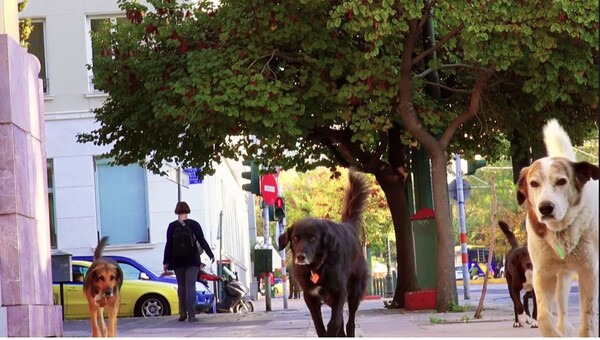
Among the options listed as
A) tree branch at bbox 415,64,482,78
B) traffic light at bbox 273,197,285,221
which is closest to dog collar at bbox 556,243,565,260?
tree branch at bbox 415,64,482,78

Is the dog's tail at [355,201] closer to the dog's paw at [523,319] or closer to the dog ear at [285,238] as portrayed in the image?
the dog ear at [285,238]

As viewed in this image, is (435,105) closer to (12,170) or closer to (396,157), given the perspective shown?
(396,157)

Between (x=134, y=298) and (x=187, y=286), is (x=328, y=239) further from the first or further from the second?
(x=134, y=298)

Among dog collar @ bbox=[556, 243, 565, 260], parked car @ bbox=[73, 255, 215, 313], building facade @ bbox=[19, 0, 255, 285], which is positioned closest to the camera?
dog collar @ bbox=[556, 243, 565, 260]

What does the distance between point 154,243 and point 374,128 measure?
16445mm

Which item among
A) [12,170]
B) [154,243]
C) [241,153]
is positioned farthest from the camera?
[154,243]

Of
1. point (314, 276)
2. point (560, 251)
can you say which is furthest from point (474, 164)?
point (560, 251)

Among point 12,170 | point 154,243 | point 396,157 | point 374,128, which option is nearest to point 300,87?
point 374,128

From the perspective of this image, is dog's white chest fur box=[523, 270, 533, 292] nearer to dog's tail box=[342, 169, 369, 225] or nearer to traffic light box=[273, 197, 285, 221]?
dog's tail box=[342, 169, 369, 225]

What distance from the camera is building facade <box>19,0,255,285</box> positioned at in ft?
126

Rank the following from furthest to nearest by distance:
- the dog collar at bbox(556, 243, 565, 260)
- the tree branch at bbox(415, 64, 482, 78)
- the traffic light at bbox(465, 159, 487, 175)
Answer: the traffic light at bbox(465, 159, 487, 175), the tree branch at bbox(415, 64, 482, 78), the dog collar at bbox(556, 243, 565, 260)

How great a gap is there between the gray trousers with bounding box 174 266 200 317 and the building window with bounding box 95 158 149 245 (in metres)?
15.5

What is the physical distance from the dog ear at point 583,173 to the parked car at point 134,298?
22.8m

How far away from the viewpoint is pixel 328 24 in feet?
71.4
